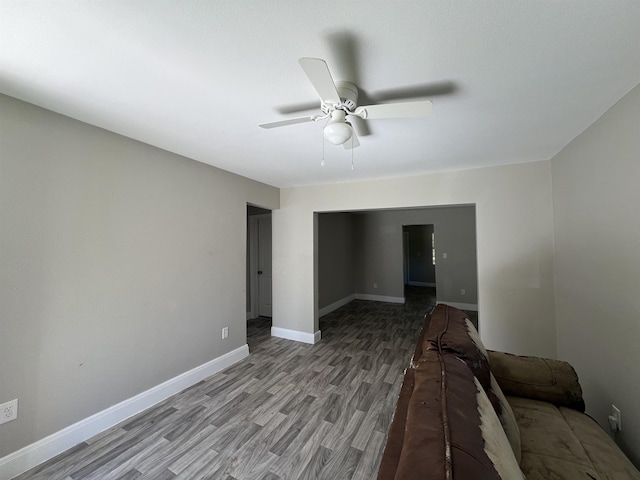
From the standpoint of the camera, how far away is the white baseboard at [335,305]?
534 centimetres

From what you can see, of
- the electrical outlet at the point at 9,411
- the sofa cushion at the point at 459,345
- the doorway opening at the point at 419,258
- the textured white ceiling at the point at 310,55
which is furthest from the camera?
the doorway opening at the point at 419,258

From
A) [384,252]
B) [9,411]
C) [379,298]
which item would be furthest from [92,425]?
[384,252]

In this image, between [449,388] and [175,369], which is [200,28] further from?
[175,369]

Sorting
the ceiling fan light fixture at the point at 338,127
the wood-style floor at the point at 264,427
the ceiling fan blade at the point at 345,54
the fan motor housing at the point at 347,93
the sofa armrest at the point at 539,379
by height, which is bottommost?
the wood-style floor at the point at 264,427

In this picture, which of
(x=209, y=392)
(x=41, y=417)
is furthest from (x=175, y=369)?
(x=41, y=417)

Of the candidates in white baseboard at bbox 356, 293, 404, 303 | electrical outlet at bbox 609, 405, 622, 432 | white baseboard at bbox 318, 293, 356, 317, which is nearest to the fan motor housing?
electrical outlet at bbox 609, 405, 622, 432

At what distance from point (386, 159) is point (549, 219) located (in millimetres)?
1821

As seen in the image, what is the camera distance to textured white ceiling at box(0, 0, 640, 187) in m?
0.98

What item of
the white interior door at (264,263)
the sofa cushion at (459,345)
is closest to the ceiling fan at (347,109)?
the sofa cushion at (459,345)

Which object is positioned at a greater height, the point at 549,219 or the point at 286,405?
the point at 549,219

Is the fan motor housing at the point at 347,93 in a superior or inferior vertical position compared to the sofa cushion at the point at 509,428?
superior

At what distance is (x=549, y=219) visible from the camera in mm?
2592

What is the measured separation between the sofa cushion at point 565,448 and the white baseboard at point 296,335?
270 cm

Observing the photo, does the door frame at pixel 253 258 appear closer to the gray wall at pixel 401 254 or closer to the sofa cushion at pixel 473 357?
the gray wall at pixel 401 254
